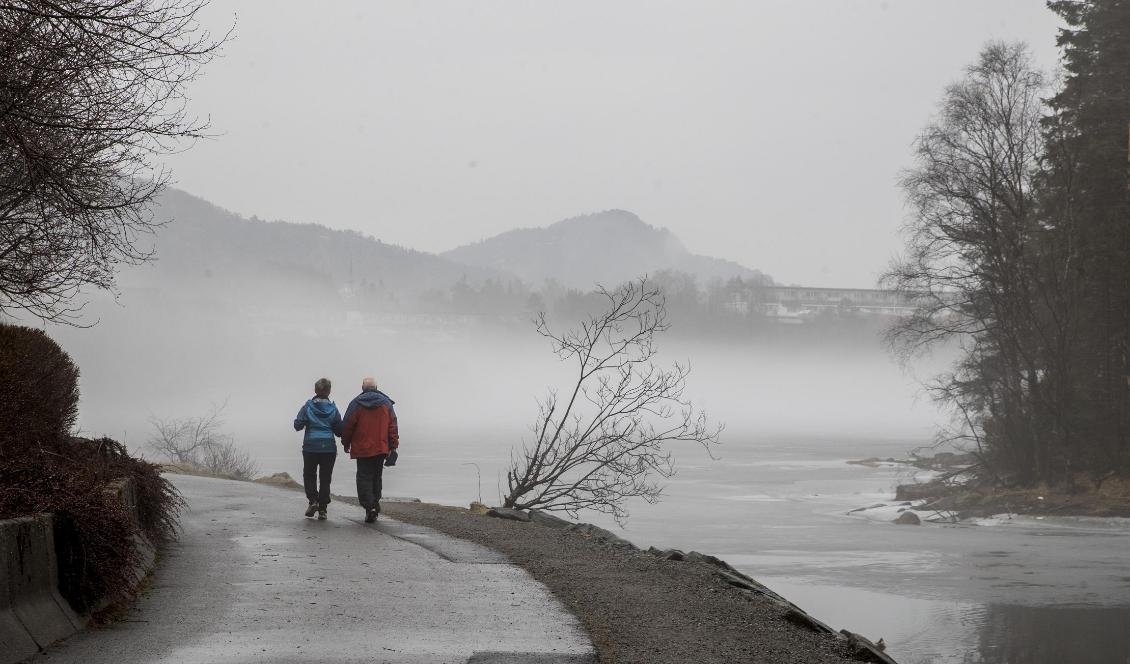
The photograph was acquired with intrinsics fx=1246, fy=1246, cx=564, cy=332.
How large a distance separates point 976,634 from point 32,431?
13969 millimetres

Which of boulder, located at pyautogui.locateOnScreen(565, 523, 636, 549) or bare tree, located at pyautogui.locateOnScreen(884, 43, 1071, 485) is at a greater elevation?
bare tree, located at pyautogui.locateOnScreen(884, 43, 1071, 485)

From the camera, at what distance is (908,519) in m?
39.0

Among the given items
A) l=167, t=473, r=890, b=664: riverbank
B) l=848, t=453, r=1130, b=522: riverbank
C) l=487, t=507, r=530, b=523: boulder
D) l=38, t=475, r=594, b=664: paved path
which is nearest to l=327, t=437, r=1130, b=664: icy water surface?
l=848, t=453, r=1130, b=522: riverbank

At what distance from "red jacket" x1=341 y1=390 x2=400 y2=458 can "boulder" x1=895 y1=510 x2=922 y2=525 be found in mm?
25502

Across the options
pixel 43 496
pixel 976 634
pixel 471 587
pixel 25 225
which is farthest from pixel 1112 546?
pixel 43 496

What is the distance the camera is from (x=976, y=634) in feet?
62.5

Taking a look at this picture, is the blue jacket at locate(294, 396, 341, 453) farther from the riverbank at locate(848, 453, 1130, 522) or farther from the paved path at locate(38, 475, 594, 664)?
the riverbank at locate(848, 453, 1130, 522)

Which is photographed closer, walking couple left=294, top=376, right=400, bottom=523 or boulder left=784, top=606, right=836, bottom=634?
boulder left=784, top=606, right=836, bottom=634

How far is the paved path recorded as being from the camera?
8.66 meters

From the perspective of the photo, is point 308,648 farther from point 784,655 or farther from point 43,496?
point 784,655

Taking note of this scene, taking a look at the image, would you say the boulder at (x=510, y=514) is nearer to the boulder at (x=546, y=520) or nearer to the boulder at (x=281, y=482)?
the boulder at (x=546, y=520)

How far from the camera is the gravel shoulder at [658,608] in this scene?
30.7 feet

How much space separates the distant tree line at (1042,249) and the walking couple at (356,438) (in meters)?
30.0

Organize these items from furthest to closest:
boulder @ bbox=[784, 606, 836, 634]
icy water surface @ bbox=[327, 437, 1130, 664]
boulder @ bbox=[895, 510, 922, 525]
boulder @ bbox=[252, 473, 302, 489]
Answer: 1. boulder @ bbox=[895, 510, 922, 525]
2. boulder @ bbox=[252, 473, 302, 489]
3. icy water surface @ bbox=[327, 437, 1130, 664]
4. boulder @ bbox=[784, 606, 836, 634]
